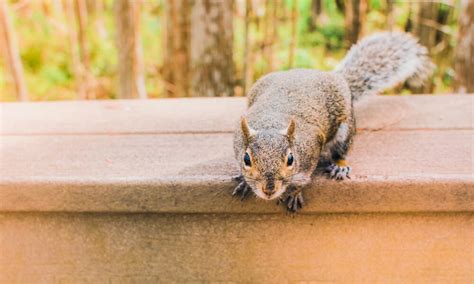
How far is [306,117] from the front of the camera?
53.9 inches

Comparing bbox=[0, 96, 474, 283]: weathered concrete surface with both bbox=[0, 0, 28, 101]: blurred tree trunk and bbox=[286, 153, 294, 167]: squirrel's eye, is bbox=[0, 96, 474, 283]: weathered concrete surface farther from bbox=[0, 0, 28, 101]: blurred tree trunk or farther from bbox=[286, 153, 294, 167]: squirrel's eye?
bbox=[0, 0, 28, 101]: blurred tree trunk

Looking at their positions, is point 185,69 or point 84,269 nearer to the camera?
point 84,269

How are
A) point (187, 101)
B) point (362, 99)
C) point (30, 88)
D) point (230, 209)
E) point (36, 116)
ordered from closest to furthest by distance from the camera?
point (230, 209) < point (362, 99) < point (36, 116) < point (187, 101) < point (30, 88)

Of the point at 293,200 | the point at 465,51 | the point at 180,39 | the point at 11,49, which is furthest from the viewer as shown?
the point at 11,49

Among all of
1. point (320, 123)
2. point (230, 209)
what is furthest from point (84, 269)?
point (320, 123)

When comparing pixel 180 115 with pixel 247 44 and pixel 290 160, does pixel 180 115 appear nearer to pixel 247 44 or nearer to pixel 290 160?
pixel 290 160

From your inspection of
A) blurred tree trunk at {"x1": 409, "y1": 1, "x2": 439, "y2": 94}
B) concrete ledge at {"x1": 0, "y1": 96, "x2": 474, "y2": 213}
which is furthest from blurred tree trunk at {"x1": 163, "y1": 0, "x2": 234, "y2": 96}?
blurred tree trunk at {"x1": 409, "y1": 1, "x2": 439, "y2": 94}

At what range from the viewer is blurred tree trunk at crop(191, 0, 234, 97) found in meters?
2.55

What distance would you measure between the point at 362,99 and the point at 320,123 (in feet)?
1.49

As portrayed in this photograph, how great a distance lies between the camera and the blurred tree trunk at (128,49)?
3168mm

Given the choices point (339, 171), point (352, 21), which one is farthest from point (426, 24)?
point (339, 171)

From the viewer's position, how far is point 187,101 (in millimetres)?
2146

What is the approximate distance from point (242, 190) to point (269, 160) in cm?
21

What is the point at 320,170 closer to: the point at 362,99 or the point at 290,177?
the point at 290,177
